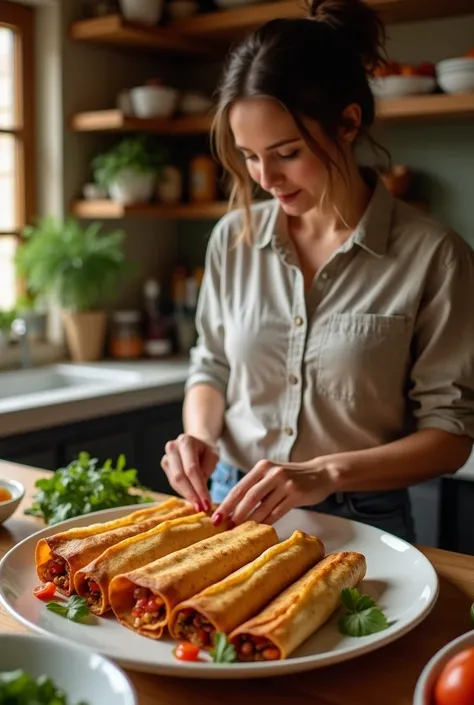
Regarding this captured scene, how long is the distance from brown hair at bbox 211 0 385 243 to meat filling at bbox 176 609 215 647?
2.92 ft

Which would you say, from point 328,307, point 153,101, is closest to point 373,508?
point 328,307

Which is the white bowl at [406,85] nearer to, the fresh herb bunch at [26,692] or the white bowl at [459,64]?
the white bowl at [459,64]

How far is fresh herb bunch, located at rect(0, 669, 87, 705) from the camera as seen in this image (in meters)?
0.71

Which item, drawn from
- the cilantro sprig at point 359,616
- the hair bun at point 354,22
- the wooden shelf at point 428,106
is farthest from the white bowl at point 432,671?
the wooden shelf at point 428,106

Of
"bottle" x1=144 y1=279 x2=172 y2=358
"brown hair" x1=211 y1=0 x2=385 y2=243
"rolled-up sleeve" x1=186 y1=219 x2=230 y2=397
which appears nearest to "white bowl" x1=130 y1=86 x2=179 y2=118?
"bottle" x1=144 y1=279 x2=172 y2=358

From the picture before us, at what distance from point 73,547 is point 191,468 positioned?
33cm

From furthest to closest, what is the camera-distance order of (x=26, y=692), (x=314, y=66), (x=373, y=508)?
1. (x=373, y=508)
2. (x=314, y=66)
3. (x=26, y=692)

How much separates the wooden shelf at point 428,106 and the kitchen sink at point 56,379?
126 cm

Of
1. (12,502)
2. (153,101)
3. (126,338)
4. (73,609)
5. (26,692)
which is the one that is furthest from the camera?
(126,338)

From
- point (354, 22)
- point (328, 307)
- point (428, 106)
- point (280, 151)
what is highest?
point (354, 22)

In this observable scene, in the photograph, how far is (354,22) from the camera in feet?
5.43

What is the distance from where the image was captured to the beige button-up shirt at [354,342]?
5.26 feet

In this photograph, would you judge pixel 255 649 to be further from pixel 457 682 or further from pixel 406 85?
pixel 406 85

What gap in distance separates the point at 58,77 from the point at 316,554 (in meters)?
2.66
